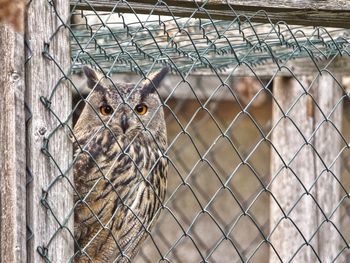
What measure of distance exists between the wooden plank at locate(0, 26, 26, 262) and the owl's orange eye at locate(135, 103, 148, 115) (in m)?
1.42

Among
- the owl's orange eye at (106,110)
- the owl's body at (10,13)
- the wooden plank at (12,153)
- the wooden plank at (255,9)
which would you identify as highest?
the owl's orange eye at (106,110)

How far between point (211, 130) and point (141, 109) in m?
2.98

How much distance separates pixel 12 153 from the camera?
2.26 metres

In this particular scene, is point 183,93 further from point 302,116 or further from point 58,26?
point 58,26

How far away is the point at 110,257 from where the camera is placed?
349 cm

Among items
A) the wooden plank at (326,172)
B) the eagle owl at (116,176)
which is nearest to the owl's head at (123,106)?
the eagle owl at (116,176)

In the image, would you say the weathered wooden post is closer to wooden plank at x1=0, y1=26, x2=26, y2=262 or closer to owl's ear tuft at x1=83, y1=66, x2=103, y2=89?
owl's ear tuft at x1=83, y1=66, x2=103, y2=89

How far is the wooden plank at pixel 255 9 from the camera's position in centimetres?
267

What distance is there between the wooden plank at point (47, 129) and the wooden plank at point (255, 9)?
0.55 ft

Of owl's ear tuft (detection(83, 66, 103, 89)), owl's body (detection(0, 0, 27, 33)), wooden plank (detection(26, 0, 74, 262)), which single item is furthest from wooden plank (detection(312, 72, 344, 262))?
owl's body (detection(0, 0, 27, 33))

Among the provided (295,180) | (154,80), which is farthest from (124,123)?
(295,180)

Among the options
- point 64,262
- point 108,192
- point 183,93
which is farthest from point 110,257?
point 183,93

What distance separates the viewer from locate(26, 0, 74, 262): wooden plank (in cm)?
231

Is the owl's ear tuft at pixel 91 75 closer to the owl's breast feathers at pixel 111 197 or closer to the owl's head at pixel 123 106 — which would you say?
the owl's head at pixel 123 106
